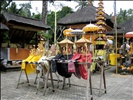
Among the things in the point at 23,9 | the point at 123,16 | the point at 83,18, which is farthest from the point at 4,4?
the point at 123,16

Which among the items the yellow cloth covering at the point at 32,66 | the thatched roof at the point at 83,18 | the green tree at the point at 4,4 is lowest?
the yellow cloth covering at the point at 32,66

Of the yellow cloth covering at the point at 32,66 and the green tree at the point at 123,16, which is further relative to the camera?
the green tree at the point at 123,16

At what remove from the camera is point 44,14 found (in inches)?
683

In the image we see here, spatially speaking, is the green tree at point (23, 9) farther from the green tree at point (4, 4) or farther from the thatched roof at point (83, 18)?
the thatched roof at point (83, 18)

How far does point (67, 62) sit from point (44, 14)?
12941 mm

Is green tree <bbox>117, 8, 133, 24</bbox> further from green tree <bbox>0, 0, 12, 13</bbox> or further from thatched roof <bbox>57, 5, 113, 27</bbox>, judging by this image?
green tree <bbox>0, 0, 12, 13</bbox>

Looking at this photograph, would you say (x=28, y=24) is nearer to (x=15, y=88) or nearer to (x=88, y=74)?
(x=15, y=88)

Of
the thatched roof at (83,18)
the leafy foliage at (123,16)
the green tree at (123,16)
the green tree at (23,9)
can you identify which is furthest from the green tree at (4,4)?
the leafy foliage at (123,16)

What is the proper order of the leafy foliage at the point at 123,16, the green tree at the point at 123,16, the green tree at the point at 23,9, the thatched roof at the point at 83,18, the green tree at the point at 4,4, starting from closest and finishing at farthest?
the thatched roof at the point at 83,18
the green tree at the point at 4,4
the green tree at the point at 23,9
the green tree at the point at 123,16
the leafy foliage at the point at 123,16

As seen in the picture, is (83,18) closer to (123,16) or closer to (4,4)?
(4,4)

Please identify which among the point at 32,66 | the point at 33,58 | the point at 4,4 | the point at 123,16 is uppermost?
the point at 123,16

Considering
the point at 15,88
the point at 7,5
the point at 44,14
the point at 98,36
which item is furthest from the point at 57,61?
the point at 7,5

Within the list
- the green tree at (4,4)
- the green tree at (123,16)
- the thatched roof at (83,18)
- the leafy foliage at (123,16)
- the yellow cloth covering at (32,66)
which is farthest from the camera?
the leafy foliage at (123,16)

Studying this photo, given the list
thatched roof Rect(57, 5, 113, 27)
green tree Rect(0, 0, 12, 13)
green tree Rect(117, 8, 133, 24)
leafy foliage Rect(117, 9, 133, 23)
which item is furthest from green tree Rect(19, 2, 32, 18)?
leafy foliage Rect(117, 9, 133, 23)
